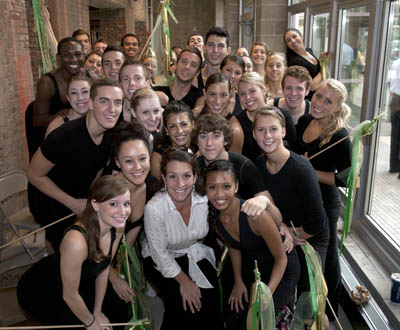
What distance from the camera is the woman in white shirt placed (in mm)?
Answer: 2379

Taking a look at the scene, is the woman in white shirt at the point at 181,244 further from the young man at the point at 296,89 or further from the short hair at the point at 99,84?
the young man at the point at 296,89

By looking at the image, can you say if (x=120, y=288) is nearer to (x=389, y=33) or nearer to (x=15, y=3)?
(x=389, y=33)

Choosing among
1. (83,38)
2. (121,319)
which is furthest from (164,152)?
(83,38)

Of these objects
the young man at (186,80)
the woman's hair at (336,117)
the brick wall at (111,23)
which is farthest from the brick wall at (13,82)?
the brick wall at (111,23)

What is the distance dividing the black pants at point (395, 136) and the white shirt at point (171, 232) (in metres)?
2.09

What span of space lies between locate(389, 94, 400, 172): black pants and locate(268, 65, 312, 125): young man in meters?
0.92

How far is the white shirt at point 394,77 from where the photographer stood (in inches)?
129

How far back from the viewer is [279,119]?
245 centimetres

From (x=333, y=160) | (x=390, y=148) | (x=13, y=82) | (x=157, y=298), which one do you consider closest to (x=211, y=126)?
(x=333, y=160)

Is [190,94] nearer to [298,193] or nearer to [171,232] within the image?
[171,232]

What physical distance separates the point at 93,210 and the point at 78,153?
49 centimetres

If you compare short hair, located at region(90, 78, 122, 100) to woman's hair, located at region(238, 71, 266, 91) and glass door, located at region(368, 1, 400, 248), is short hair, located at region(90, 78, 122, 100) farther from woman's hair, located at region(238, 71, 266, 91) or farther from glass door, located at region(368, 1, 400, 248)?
glass door, located at region(368, 1, 400, 248)

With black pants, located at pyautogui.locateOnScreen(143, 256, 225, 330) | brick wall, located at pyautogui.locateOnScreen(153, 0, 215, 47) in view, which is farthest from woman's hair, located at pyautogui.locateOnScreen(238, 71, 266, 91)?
brick wall, located at pyautogui.locateOnScreen(153, 0, 215, 47)

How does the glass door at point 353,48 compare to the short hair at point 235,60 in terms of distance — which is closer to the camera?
the short hair at point 235,60
